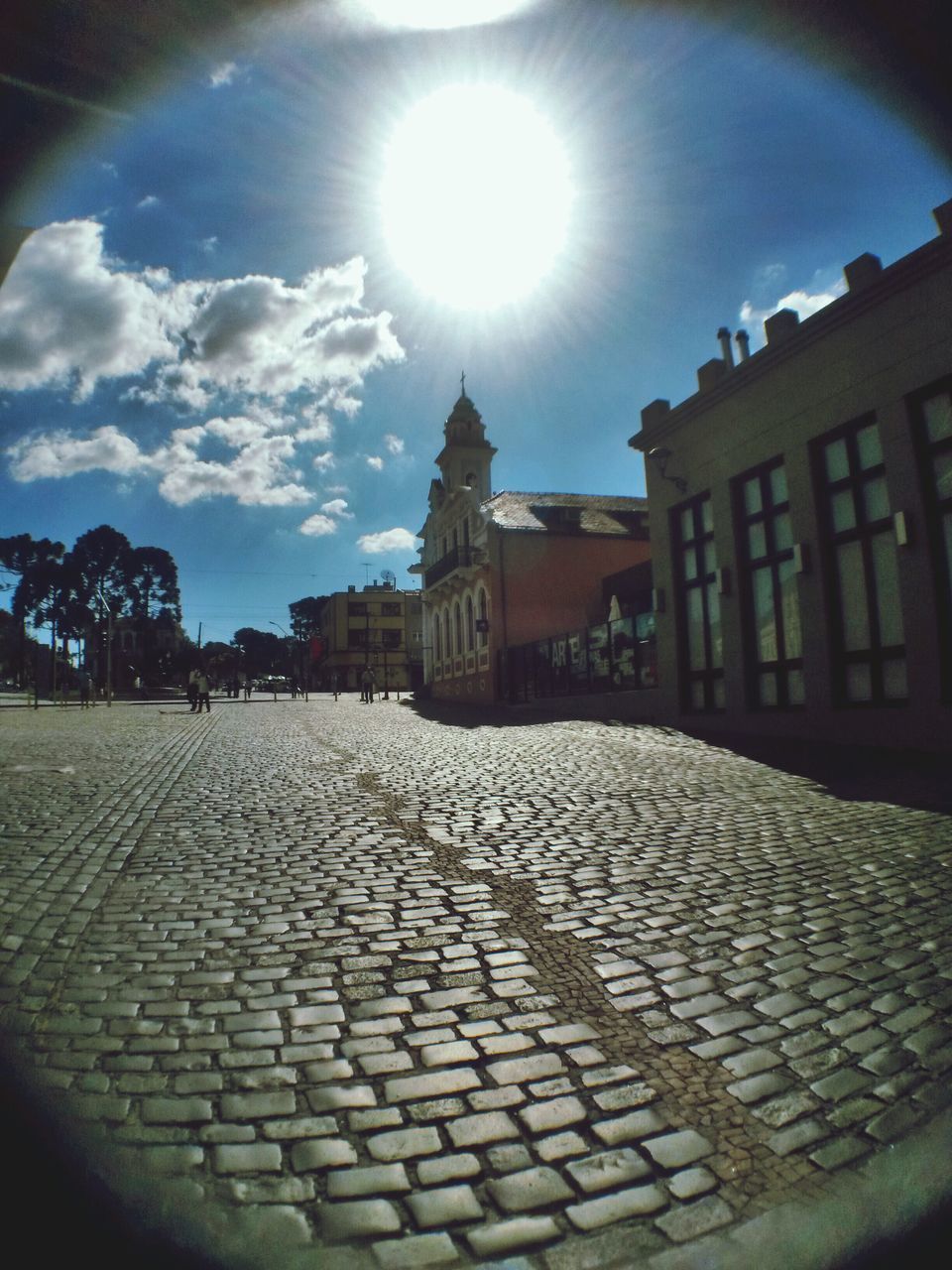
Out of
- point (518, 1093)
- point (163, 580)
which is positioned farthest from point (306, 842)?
point (163, 580)

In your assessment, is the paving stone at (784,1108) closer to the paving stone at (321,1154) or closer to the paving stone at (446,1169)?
the paving stone at (446,1169)

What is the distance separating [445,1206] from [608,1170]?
450 millimetres

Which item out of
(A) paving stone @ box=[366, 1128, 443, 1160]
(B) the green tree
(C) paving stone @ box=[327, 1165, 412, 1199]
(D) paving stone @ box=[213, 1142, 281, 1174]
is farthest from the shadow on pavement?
(B) the green tree

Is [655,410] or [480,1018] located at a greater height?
[655,410]

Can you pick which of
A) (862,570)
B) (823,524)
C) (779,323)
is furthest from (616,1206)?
(779,323)

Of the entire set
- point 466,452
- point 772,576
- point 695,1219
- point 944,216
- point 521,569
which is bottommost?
point 695,1219

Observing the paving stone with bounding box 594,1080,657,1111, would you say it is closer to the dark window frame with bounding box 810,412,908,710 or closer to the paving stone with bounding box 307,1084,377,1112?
the paving stone with bounding box 307,1084,377,1112

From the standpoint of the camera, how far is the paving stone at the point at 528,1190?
186 centimetres

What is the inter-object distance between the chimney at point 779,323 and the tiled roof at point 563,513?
17.3 metres

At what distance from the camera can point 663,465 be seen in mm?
15867

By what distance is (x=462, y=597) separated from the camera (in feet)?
114

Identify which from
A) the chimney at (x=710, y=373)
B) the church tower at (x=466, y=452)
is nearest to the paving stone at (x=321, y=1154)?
the chimney at (x=710, y=373)

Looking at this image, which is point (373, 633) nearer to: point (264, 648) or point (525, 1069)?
point (264, 648)

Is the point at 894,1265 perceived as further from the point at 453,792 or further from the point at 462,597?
the point at 462,597
